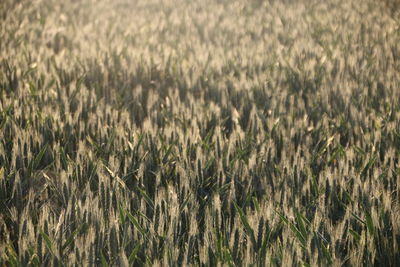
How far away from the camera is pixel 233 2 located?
548 centimetres

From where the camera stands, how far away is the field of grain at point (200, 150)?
1056 mm

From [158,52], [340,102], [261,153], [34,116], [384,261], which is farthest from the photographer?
[158,52]

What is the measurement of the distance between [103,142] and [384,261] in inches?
40.9

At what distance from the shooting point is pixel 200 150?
1.49 m

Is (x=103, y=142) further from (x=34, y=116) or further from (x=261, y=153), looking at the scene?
(x=261, y=153)

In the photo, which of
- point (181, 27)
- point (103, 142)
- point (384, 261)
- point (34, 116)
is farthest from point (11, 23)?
point (384, 261)

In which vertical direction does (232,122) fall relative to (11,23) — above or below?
below

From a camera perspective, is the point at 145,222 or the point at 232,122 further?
the point at 232,122

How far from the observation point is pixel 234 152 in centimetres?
159

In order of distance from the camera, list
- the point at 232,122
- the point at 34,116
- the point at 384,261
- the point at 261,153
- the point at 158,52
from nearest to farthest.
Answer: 1. the point at 384,261
2. the point at 261,153
3. the point at 34,116
4. the point at 232,122
5. the point at 158,52

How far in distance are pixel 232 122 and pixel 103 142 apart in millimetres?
580

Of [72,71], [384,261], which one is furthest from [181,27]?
[384,261]

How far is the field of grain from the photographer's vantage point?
106 centimetres

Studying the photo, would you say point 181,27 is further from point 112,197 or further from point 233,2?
point 112,197
